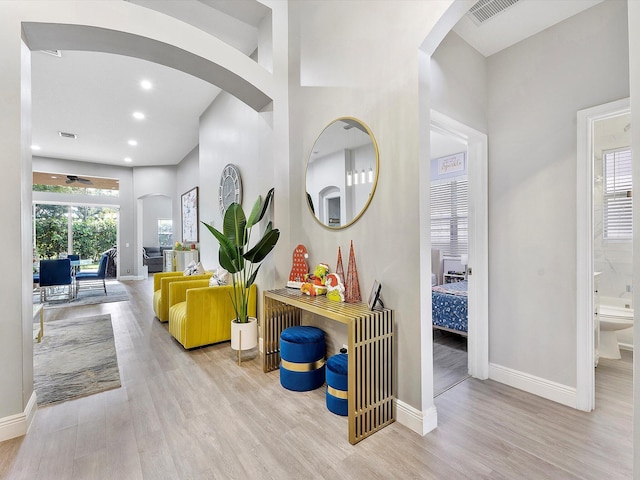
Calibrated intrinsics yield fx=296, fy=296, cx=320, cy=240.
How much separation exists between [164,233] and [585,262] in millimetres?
12334

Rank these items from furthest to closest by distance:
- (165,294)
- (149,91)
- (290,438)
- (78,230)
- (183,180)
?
(78,230) → (183,180) → (149,91) → (165,294) → (290,438)

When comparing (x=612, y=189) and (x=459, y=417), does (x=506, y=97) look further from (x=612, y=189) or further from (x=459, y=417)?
(x=459, y=417)

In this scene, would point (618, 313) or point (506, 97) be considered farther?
point (618, 313)

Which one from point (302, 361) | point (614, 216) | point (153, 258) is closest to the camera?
point (302, 361)

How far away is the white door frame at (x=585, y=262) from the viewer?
2.12m

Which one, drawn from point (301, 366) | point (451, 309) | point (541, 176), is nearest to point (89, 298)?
point (301, 366)

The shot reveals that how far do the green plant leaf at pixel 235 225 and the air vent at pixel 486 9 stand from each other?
2450 millimetres

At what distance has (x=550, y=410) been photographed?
2.14 metres

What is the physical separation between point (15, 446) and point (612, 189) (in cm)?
598

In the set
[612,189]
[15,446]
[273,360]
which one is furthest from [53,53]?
[612,189]

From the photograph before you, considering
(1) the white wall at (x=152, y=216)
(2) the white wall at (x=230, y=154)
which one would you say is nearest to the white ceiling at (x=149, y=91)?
(2) the white wall at (x=230, y=154)

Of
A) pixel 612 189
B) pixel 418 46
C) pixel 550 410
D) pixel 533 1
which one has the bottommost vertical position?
pixel 550 410

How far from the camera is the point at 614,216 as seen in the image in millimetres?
3588

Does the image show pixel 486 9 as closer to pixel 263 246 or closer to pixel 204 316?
pixel 263 246
